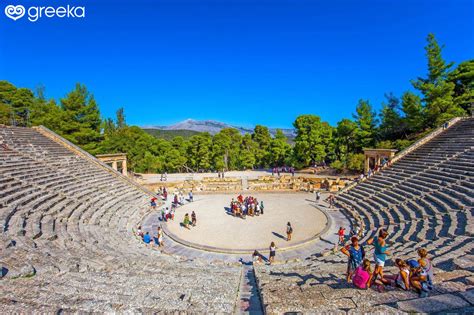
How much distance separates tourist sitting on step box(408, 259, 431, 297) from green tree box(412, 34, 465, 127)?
27114mm

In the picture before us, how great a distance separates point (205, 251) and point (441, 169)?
52.8 ft

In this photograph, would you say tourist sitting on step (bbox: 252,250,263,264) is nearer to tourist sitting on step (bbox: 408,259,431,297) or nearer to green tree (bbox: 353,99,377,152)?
tourist sitting on step (bbox: 408,259,431,297)

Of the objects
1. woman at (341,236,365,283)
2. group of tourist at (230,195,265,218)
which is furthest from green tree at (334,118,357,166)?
woman at (341,236,365,283)

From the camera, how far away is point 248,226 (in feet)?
48.3

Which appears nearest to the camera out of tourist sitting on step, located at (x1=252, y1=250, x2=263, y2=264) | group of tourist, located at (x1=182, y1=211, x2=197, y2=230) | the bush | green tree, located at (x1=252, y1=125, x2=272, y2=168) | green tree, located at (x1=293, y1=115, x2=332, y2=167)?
tourist sitting on step, located at (x1=252, y1=250, x2=263, y2=264)

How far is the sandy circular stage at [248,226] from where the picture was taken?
1232 centimetres

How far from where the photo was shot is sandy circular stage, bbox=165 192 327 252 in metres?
12.3

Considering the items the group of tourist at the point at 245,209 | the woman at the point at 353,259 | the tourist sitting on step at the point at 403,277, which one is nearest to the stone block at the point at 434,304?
the tourist sitting on step at the point at 403,277

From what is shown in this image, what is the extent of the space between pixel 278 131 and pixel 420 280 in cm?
3723

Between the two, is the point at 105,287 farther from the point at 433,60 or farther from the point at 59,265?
the point at 433,60

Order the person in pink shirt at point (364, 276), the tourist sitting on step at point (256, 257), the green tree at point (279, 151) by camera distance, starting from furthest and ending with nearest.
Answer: the green tree at point (279, 151)
the tourist sitting on step at point (256, 257)
the person in pink shirt at point (364, 276)

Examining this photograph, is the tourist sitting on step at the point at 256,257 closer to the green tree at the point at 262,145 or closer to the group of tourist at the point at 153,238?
the group of tourist at the point at 153,238

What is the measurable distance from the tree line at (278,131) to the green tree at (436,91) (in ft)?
0.27

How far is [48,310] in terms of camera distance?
3633 millimetres
